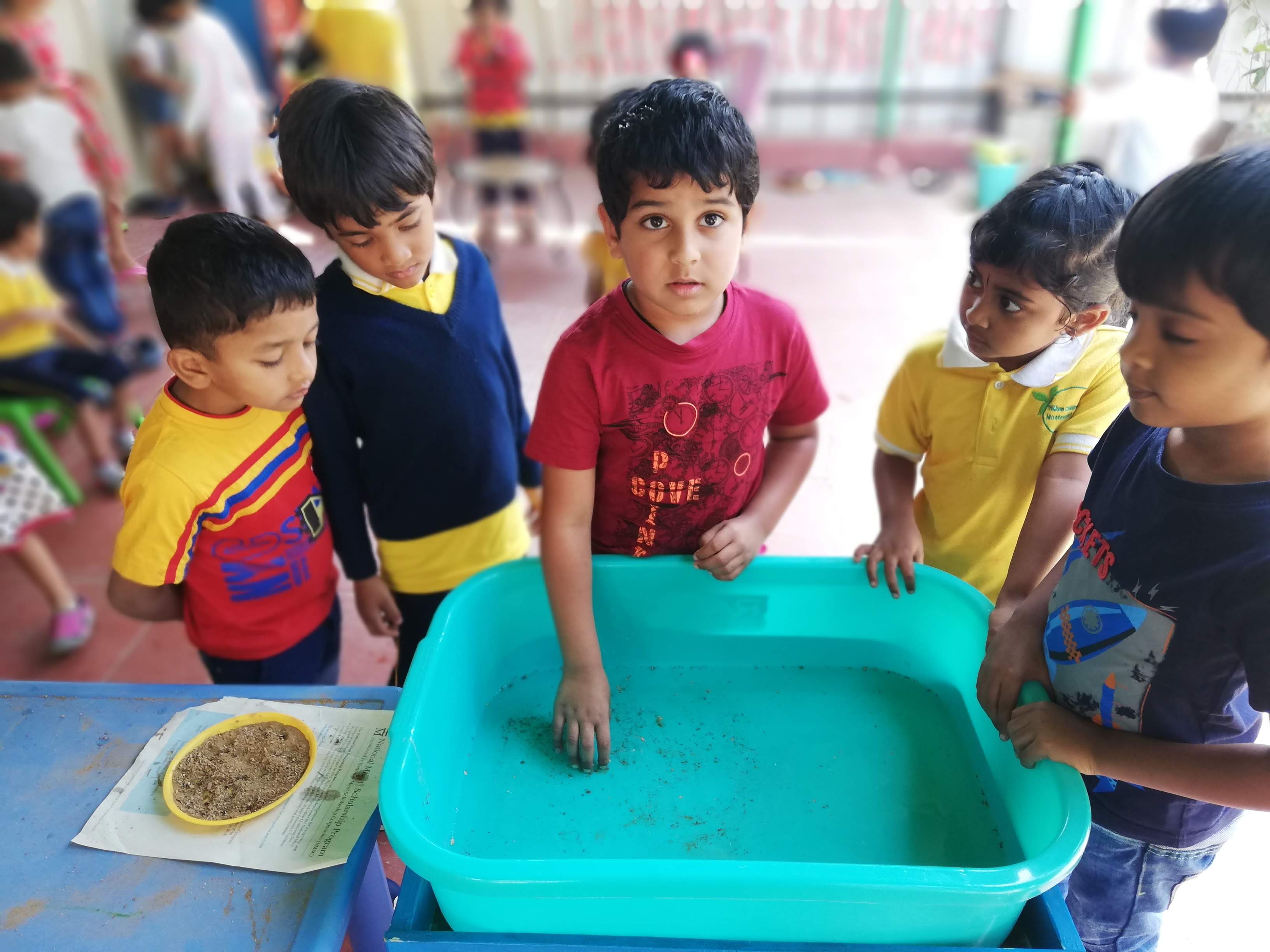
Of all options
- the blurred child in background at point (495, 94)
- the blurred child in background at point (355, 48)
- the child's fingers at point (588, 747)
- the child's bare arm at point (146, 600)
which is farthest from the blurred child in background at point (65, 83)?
the child's fingers at point (588, 747)

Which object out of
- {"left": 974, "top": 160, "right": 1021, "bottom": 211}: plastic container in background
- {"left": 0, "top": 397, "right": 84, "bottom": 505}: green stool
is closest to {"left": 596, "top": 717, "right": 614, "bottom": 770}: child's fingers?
{"left": 0, "top": 397, "right": 84, "bottom": 505}: green stool

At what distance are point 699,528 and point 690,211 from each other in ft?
1.36

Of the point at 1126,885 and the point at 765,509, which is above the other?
the point at 765,509

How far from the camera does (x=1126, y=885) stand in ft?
2.94

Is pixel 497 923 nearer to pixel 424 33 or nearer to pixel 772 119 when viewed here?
pixel 772 119

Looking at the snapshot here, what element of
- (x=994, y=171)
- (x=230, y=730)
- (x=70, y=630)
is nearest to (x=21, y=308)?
(x=70, y=630)

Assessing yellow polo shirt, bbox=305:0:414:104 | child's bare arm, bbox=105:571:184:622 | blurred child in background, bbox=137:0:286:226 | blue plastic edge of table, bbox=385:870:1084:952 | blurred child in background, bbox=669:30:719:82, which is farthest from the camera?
yellow polo shirt, bbox=305:0:414:104

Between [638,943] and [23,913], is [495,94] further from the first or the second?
[638,943]

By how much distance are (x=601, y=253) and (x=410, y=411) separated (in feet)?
4.74

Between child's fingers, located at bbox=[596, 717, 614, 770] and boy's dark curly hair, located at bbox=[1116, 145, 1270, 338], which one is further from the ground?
boy's dark curly hair, located at bbox=[1116, 145, 1270, 338]

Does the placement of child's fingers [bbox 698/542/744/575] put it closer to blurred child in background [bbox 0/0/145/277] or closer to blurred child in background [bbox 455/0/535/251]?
blurred child in background [bbox 0/0/145/277]

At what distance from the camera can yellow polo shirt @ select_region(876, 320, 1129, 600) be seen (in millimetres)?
985

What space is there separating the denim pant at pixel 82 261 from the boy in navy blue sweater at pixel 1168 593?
3.12 meters

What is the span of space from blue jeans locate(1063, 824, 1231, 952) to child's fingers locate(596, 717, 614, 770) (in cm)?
47
